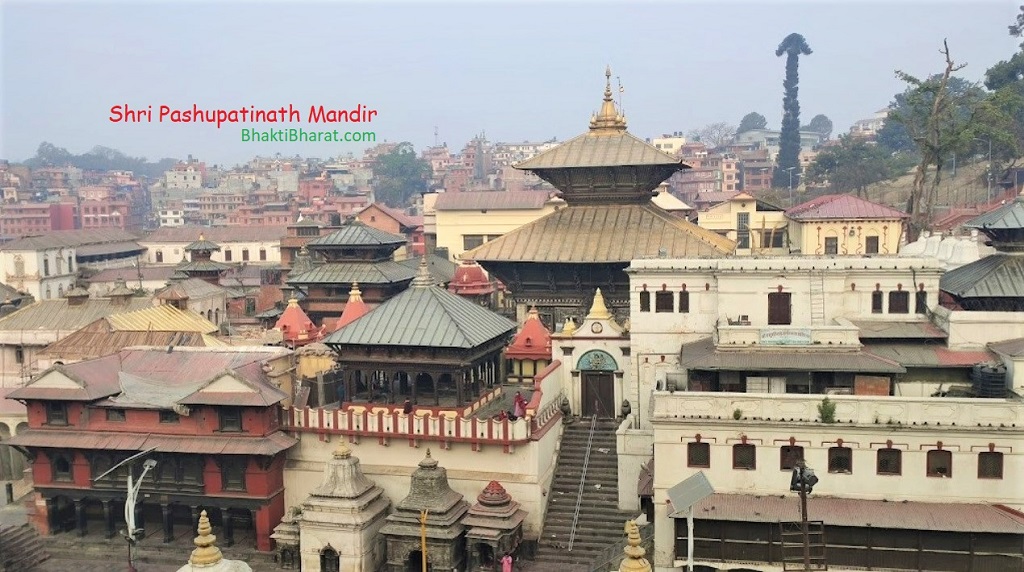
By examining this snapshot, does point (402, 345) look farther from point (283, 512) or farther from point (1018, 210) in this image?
→ point (1018, 210)

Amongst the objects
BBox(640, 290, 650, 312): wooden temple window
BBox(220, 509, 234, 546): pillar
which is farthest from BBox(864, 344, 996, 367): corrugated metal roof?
BBox(220, 509, 234, 546): pillar

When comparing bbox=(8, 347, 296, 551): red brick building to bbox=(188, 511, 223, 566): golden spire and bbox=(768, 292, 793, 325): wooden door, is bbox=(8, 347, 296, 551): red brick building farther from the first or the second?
bbox=(768, 292, 793, 325): wooden door

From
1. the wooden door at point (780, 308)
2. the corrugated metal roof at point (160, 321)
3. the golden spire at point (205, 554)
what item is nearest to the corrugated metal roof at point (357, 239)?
the corrugated metal roof at point (160, 321)

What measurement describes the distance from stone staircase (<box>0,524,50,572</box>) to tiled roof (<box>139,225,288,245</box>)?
63095 mm

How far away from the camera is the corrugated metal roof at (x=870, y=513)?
76.4ft

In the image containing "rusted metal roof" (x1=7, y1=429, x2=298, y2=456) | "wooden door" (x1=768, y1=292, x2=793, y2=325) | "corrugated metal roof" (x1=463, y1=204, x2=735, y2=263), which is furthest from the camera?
"corrugated metal roof" (x1=463, y1=204, x2=735, y2=263)

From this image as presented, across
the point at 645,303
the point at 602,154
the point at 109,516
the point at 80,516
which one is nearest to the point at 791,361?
the point at 645,303

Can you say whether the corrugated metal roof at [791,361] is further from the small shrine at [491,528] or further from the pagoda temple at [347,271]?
the pagoda temple at [347,271]

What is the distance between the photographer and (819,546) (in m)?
23.9

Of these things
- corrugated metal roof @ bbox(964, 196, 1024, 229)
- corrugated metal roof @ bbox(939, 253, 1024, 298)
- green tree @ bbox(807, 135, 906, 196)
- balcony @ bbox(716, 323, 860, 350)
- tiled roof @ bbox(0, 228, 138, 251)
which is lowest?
balcony @ bbox(716, 323, 860, 350)

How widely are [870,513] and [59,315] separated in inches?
1509

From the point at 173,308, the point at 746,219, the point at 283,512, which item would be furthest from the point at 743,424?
the point at 746,219

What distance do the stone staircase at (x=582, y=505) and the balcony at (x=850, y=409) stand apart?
4.67m

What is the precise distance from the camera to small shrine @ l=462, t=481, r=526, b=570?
26.3 m
